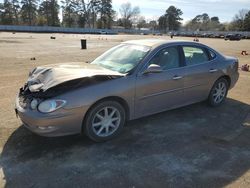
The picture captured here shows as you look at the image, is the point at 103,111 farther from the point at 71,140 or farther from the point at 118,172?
the point at 118,172

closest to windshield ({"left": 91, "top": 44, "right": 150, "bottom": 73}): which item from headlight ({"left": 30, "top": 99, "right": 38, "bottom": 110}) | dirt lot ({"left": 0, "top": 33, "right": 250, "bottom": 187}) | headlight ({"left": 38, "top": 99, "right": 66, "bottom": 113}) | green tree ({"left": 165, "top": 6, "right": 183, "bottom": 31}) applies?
dirt lot ({"left": 0, "top": 33, "right": 250, "bottom": 187})

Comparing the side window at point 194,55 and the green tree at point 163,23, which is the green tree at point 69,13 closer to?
the green tree at point 163,23

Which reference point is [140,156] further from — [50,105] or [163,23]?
[163,23]

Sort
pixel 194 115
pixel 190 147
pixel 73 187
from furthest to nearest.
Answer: pixel 194 115, pixel 190 147, pixel 73 187

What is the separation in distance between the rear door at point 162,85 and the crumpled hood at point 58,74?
0.52m

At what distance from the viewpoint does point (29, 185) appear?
3.16 metres

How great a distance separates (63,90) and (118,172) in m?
1.38

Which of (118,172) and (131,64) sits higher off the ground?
(131,64)

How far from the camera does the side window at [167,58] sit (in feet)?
15.9

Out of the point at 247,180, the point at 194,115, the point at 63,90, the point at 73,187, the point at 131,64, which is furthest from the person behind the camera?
the point at 194,115

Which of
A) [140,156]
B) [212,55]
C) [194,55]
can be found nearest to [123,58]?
[194,55]

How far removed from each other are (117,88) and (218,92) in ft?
9.57

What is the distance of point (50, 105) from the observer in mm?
3766

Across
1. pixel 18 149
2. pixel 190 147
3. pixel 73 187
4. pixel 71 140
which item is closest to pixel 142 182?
pixel 73 187
